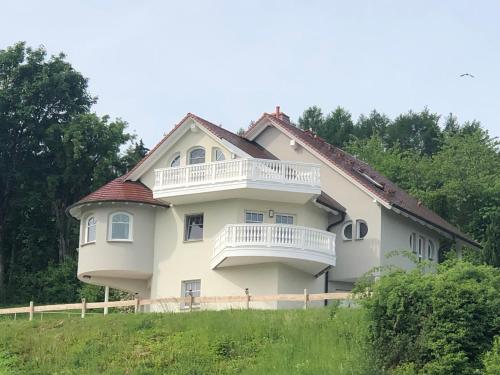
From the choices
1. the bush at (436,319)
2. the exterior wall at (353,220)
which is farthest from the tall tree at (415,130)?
the bush at (436,319)

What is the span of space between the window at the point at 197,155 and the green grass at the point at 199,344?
845 cm

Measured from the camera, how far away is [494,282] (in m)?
28.5

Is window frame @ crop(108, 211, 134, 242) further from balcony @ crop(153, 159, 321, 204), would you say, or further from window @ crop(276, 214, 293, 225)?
window @ crop(276, 214, 293, 225)

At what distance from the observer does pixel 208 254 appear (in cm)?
4153

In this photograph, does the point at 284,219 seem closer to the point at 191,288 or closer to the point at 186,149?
the point at 191,288

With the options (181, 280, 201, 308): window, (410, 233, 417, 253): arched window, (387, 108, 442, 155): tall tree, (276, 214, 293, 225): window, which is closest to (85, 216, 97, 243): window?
(181, 280, 201, 308): window

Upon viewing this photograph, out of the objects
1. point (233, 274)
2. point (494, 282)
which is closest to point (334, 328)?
point (494, 282)

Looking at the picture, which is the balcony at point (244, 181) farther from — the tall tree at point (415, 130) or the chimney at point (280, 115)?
the tall tree at point (415, 130)

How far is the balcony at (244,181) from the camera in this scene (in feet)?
131

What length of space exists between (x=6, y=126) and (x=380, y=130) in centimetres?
3227

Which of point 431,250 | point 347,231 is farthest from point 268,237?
point 431,250

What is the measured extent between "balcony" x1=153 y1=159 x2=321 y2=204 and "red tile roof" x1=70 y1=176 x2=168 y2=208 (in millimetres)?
985

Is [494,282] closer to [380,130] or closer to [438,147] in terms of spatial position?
[438,147]

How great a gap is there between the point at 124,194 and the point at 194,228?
296 cm
